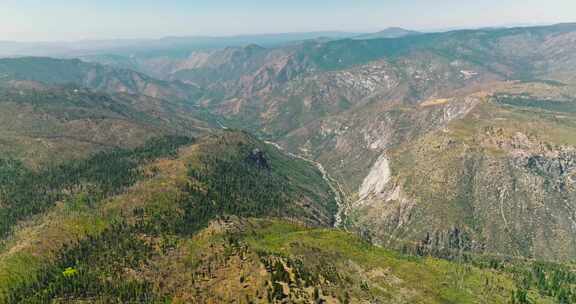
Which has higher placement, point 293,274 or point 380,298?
point 293,274

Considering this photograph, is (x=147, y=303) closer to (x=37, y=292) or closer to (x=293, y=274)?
(x=37, y=292)

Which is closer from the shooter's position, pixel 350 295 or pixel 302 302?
pixel 302 302

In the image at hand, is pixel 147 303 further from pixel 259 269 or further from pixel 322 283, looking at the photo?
pixel 322 283

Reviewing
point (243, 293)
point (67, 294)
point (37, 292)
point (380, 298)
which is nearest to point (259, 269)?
point (243, 293)

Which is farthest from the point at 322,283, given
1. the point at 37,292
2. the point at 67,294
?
the point at 37,292

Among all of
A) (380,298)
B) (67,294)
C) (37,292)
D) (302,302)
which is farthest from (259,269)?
(37,292)

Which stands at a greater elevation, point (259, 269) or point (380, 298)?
point (259, 269)

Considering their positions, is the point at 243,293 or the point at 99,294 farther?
the point at 99,294

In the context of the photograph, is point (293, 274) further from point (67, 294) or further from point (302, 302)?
point (67, 294)
